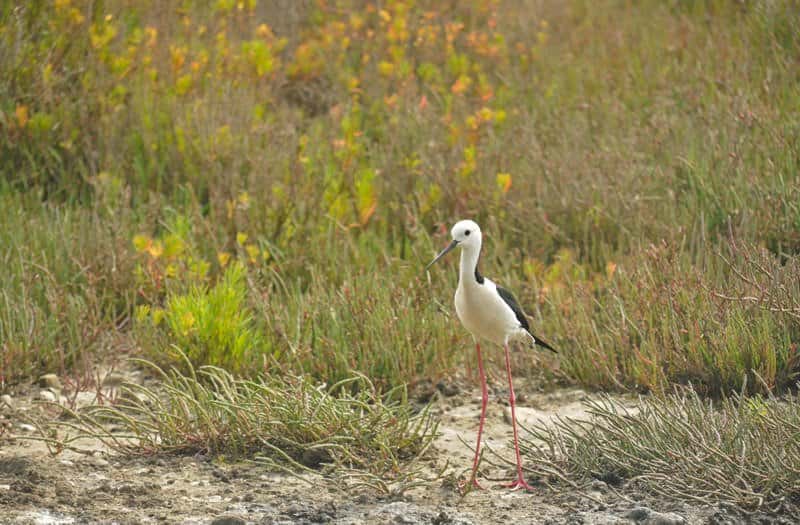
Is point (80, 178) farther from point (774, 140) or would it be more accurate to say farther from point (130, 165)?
point (774, 140)

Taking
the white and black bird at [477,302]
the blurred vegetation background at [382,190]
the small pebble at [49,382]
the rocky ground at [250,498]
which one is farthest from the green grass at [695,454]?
the small pebble at [49,382]

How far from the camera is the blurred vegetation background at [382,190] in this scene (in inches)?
181

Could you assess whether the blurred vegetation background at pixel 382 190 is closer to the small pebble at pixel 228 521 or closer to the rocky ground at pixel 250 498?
the rocky ground at pixel 250 498

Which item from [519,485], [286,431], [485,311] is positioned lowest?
[519,485]

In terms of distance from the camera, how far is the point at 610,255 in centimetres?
554

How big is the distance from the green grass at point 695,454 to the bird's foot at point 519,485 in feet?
0.26

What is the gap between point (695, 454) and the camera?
139 inches

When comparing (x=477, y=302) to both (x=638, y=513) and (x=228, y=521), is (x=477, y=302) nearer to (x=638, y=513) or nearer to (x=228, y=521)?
(x=638, y=513)

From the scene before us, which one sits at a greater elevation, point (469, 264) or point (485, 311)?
point (469, 264)

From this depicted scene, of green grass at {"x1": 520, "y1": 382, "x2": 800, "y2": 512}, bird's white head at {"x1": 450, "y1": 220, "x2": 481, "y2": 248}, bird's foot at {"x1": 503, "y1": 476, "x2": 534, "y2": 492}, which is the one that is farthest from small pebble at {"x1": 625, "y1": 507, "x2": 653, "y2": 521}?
bird's white head at {"x1": 450, "y1": 220, "x2": 481, "y2": 248}

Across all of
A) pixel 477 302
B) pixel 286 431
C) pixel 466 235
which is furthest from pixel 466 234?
pixel 286 431

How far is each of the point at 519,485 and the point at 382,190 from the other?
2910 millimetres

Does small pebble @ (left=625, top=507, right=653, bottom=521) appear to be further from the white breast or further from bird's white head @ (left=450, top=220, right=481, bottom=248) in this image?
bird's white head @ (left=450, top=220, right=481, bottom=248)

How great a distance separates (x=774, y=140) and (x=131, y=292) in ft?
11.4
